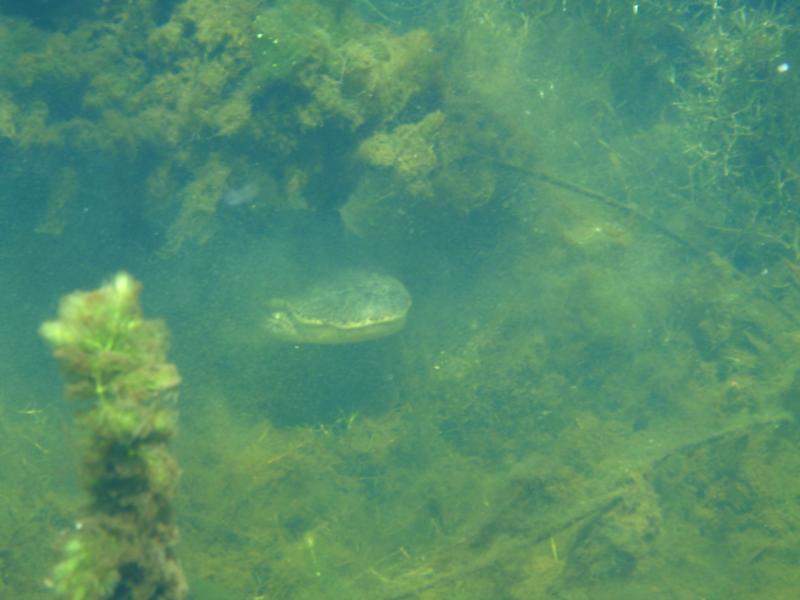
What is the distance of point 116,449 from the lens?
85.6 inches

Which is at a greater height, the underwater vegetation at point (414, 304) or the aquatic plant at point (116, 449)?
the aquatic plant at point (116, 449)

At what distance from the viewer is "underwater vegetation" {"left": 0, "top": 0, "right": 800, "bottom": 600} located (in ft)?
18.8

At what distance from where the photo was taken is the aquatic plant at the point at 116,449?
83.4 inches

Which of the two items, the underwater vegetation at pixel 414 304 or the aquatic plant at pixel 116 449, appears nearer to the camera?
the aquatic plant at pixel 116 449

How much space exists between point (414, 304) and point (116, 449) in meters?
6.02

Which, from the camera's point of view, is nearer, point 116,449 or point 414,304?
point 116,449

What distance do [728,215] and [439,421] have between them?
6339 millimetres

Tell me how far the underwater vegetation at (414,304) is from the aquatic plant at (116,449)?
3440 mm

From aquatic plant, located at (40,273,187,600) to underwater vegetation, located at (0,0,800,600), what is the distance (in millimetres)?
3440

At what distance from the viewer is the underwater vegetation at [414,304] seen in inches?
225

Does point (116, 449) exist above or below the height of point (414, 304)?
above

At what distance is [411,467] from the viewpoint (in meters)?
6.70

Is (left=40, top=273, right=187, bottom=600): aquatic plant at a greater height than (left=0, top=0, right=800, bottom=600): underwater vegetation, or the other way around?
(left=40, top=273, right=187, bottom=600): aquatic plant

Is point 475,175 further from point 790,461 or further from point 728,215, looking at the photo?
point 790,461
